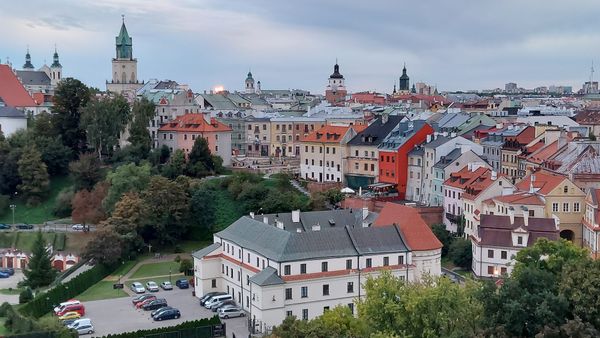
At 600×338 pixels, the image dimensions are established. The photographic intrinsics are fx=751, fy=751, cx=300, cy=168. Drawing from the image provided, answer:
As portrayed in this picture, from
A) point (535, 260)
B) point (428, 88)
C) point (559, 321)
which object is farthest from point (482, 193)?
point (428, 88)

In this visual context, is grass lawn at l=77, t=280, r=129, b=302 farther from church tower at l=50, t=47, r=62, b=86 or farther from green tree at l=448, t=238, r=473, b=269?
church tower at l=50, t=47, r=62, b=86

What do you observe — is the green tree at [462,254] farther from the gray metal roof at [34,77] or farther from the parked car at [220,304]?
the gray metal roof at [34,77]

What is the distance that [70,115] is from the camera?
7575cm

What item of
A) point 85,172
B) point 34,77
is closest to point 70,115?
point 85,172

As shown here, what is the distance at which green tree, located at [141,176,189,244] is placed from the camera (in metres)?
58.1

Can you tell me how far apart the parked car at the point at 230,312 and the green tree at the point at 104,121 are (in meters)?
35.0

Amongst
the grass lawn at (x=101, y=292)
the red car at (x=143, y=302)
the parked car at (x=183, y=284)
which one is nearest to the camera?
the red car at (x=143, y=302)

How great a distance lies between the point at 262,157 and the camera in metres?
84.7

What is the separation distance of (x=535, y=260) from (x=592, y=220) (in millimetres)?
13081

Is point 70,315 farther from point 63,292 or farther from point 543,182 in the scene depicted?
point 543,182

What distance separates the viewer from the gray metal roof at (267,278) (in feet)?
132

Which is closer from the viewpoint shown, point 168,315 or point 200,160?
point 168,315

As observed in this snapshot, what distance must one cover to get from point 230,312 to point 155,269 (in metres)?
13.3

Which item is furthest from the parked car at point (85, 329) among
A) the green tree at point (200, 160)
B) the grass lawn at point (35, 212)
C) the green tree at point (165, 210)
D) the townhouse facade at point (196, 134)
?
the townhouse facade at point (196, 134)
